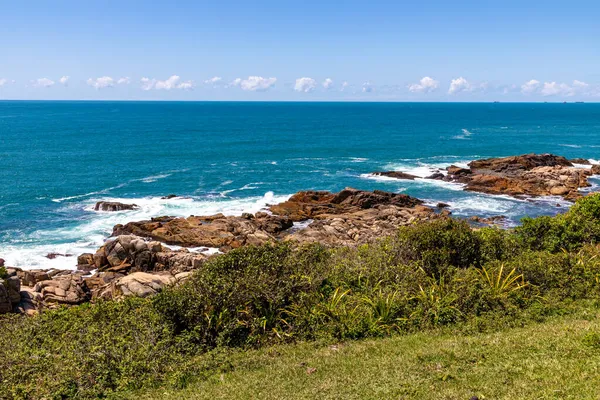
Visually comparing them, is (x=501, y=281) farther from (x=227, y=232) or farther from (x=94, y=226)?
(x=94, y=226)

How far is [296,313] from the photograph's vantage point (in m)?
16.0

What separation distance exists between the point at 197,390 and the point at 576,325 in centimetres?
1111

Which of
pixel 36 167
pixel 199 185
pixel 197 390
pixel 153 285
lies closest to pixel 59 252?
pixel 153 285

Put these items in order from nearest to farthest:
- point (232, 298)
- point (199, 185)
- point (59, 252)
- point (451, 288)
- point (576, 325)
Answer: point (576, 325) → point (232, 298) → point (451, 288) → point (59, 252) → point (199, 185)

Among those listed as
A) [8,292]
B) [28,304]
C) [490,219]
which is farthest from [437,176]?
[8,292]

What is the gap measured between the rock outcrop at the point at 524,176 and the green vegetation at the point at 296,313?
39787 mm

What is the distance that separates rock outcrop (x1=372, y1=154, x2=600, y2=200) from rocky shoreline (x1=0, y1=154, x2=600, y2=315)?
120mm

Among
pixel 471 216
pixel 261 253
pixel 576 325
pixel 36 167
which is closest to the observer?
pixel 576 325

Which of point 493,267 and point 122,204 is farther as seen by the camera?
point 122,204

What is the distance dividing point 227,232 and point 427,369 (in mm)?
30823

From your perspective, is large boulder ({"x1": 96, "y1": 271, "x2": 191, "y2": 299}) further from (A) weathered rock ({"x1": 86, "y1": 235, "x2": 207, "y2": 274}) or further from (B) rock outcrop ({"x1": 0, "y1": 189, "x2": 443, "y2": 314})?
(A) weathered rock ({"x1": 86, "y1": 235, "x2": 207, "y2": 274})

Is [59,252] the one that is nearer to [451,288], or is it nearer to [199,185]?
[199,185]

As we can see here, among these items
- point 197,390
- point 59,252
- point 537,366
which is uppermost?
point 537,366

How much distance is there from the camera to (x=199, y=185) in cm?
6328
